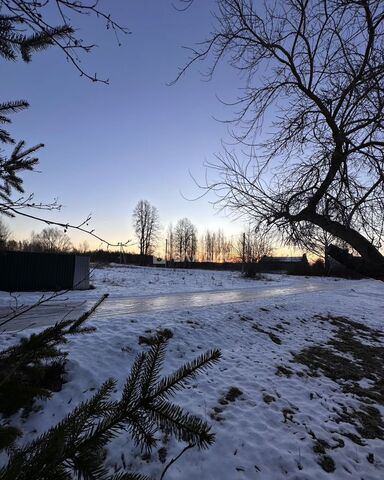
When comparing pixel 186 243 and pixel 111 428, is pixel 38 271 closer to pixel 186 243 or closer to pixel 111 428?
pixel 111 428

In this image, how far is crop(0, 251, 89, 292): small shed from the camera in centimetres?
1716

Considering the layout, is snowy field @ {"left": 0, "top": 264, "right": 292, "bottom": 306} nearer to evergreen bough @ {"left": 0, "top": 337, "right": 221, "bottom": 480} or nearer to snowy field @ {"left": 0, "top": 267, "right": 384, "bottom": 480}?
snowy field @ {"left": 0, "top": 267, "right": 384, "bottom": 480}

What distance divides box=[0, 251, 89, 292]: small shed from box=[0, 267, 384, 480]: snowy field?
9813 mm

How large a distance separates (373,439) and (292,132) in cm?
507

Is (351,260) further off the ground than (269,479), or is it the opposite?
(351,260)

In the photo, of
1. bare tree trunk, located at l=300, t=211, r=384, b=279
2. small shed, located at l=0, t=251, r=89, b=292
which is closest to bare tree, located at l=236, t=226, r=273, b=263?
bare tree trunk, located at l=300, t=211, r=384, b=279

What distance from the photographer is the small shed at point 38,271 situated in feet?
56.3

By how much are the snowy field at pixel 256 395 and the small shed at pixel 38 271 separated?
981 centimetres

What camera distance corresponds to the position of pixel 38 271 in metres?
18.0

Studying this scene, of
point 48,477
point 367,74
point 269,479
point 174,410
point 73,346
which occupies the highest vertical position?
point 367,74

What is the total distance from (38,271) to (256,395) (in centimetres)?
1478

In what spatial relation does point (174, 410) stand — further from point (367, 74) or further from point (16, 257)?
point (16, 257)

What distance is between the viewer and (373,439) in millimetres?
5223

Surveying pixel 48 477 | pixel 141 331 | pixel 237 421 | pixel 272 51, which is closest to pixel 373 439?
pixel 237 421
